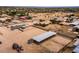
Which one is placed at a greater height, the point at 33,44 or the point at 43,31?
the point at 43,31

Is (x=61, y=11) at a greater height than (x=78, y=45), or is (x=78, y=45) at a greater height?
(x=61, y=11)

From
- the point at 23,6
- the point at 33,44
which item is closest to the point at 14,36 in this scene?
the point at 33,44

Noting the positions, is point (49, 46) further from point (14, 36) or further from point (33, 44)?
point (14, 36)

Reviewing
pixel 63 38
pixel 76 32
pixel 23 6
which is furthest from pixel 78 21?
pixel 23 6
